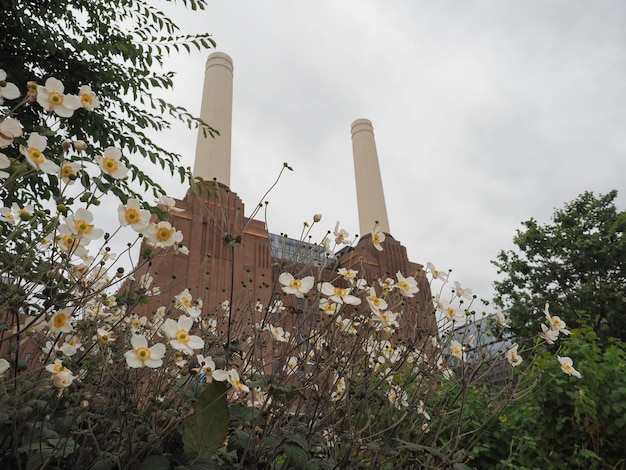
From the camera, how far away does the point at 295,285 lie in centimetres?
141

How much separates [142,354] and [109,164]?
636 mm

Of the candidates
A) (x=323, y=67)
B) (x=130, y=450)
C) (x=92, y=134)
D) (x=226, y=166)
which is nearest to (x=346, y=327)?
(x=130, y=450)

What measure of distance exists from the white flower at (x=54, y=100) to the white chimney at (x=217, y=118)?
36.1 ft

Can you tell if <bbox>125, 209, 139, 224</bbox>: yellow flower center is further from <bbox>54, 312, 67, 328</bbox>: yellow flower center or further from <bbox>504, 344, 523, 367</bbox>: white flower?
<bbox>504, 344, 523, 367</bbox>: white flower

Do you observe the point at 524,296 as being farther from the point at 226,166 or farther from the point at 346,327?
the point at 346,327

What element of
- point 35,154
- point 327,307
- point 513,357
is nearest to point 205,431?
point 327,307

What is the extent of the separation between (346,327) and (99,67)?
2.84 metres

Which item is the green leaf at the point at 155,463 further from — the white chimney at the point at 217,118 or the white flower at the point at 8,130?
the white chimney at the point at 217,118

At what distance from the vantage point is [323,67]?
2266 centimetres

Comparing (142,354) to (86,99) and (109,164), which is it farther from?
(86,99)

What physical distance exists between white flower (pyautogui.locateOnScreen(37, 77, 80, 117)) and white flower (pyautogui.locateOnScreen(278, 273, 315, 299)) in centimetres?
86

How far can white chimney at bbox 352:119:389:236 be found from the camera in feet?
62.5

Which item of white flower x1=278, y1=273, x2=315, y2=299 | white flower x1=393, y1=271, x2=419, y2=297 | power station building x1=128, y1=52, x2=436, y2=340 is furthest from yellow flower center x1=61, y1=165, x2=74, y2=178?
white flower x1=393, y1=271, x2=419, y2=297

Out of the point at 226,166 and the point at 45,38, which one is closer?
the point at 45,38
